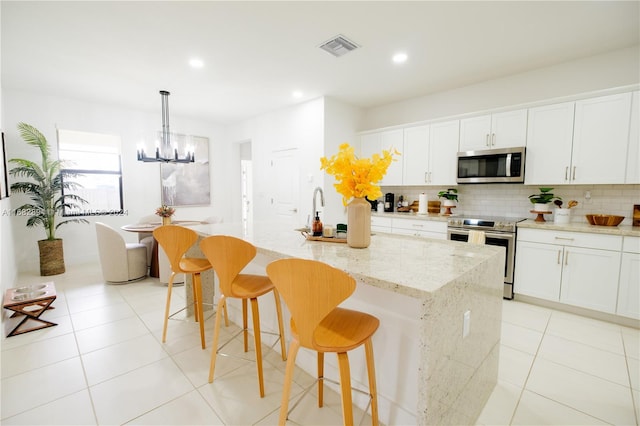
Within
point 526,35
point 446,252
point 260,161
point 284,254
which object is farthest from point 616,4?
point 260,161

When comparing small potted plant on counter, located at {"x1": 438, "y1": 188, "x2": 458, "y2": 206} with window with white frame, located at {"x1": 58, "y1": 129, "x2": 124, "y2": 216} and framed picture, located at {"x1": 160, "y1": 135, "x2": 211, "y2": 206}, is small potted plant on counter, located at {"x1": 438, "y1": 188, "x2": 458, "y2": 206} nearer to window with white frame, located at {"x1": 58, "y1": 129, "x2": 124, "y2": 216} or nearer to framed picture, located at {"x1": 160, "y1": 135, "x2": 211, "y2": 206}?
framed picture, located at {"x1": 160, "y1": 135, "x2": 211, "y2": 206}

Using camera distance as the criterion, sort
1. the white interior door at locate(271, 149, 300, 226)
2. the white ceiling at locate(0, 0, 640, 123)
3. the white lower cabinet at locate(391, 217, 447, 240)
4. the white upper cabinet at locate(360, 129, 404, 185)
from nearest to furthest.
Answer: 1. the white ceiling at locate(0, 0, 640, 123)
2. the white lower cabinet at locate(391, 217, 447, 240)
3. the white upper cabinet at locate(360, 129, 404, 185)
4. the white interior door at locate(271, 149, 300, 226)

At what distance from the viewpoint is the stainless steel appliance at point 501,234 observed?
10.9 ft

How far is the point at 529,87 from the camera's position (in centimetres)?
360

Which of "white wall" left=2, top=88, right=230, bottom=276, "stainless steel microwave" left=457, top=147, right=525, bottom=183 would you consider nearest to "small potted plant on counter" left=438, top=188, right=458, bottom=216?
"stainless steel microwave" left=457, top=147, right=525, bottom=183

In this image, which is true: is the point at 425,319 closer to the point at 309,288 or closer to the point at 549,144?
the point at 309,288

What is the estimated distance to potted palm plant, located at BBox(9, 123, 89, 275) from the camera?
405cm

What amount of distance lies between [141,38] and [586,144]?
188 inches

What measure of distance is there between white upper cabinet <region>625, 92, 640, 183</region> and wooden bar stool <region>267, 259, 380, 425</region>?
11.1 ft

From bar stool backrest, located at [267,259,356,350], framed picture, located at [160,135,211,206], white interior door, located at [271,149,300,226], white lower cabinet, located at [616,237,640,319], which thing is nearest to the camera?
bar stool backrest, located at [267,259,356,350]

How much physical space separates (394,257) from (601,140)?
311 centimetres

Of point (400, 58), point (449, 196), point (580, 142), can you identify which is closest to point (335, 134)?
point (400, 58)

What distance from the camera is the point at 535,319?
2928 millimetres

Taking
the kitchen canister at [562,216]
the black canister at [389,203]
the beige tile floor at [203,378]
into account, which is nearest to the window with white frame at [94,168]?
the beige tile floor at [203,378]
